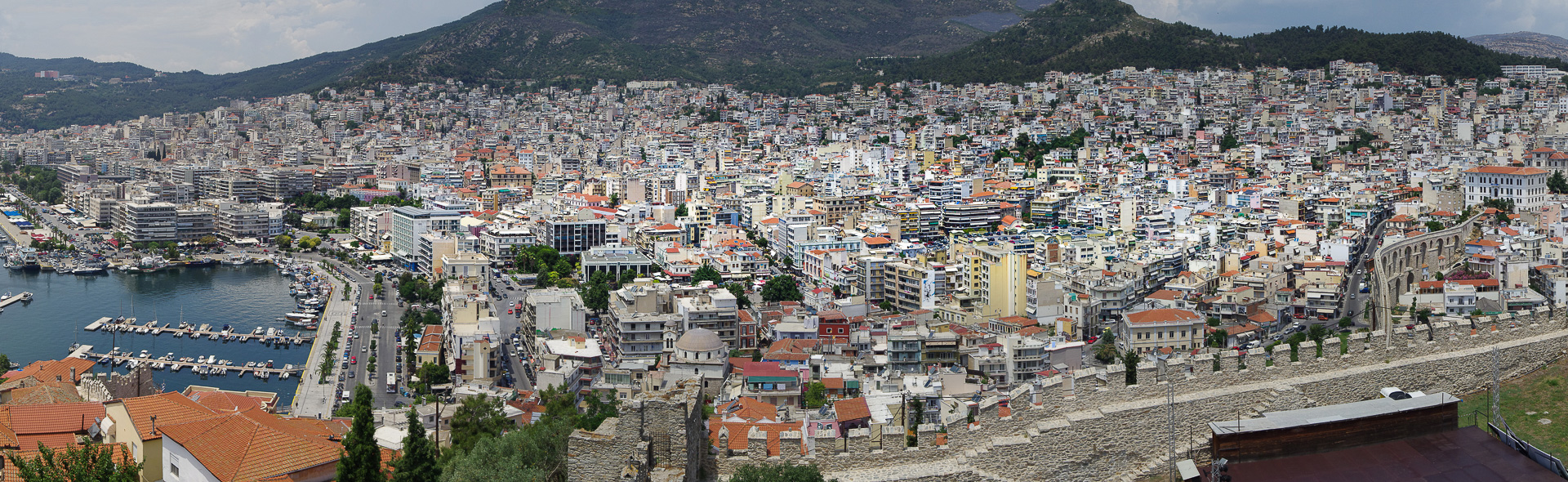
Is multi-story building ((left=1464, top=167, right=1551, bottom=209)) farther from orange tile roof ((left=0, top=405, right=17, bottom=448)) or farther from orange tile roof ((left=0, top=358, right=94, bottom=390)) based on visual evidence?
orange tile roof ((left=0, top=405, right=17, bottom=448))

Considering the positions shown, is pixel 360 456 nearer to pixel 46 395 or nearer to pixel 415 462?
pixel 415 462

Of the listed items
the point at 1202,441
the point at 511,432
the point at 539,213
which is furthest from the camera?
the point at 539,213

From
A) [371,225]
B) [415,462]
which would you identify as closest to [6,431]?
[415,462]

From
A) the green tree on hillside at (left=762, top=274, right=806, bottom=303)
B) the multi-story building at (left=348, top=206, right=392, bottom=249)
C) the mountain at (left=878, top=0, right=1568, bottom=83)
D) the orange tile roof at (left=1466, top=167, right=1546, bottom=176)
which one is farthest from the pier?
the mountain at (left=878, top=0, right=1568, bottom=83)

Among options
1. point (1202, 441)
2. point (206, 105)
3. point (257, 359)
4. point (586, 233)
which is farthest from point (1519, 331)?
point (206, 105)

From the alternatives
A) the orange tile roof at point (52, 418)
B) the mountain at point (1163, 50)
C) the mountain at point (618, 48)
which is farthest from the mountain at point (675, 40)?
the orange tile roof at point (52, 418)

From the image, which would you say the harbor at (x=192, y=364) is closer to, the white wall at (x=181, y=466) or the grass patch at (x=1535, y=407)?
the white wall at (x=181, y=466)

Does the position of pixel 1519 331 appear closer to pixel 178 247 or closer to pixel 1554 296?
pixel 1554 296
